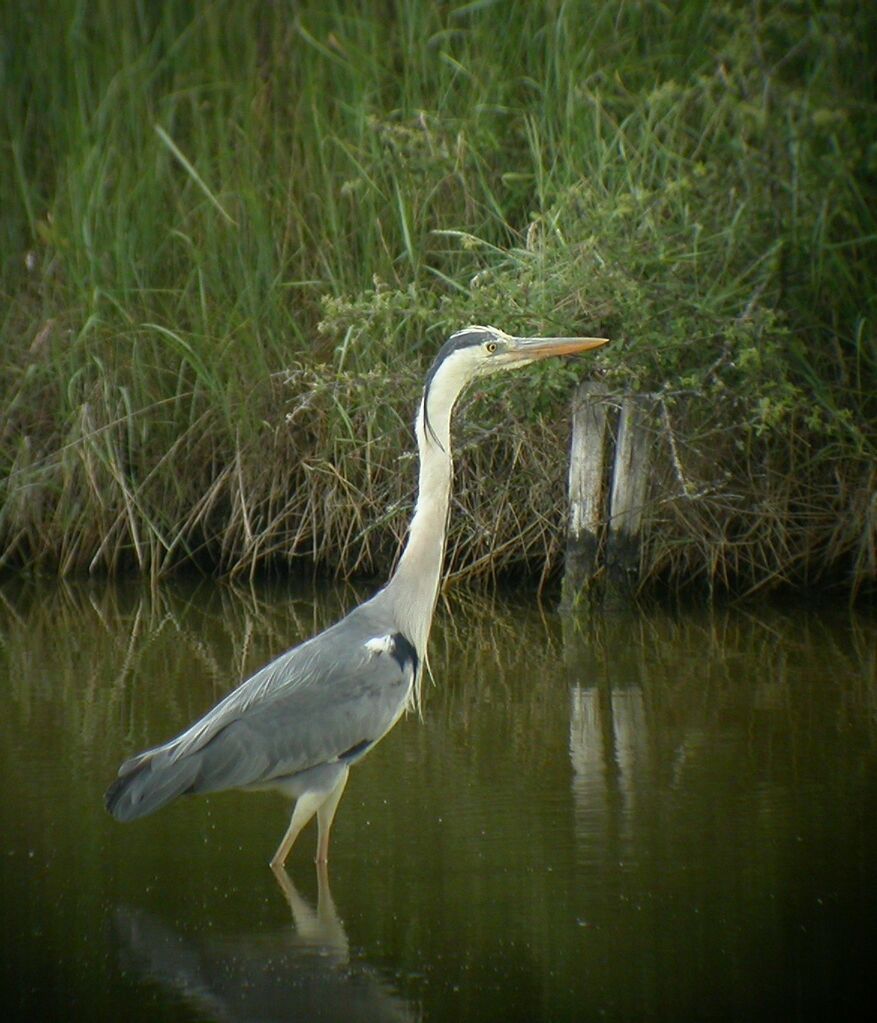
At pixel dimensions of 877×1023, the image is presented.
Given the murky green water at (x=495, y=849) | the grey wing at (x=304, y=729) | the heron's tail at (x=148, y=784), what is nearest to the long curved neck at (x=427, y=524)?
the grey wing at (x=304, y=729)

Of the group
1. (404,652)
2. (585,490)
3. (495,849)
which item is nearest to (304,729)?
(404,652)

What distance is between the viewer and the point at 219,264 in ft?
27.3

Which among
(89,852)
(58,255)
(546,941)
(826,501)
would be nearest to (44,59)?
(58,255)

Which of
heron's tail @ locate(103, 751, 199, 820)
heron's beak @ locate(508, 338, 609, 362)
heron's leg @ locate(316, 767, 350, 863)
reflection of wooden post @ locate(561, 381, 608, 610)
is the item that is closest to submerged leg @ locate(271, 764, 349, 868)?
heron's leg @ locate(316, 767, 350, 863)

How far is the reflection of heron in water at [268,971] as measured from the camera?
3473 mm

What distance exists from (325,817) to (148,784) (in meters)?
0.52

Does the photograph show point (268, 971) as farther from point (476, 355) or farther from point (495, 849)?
point (476, 355)

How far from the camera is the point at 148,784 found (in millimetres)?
4270

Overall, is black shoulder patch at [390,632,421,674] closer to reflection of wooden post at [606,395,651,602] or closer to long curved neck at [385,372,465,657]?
long curved neck at [385,372,465,657]

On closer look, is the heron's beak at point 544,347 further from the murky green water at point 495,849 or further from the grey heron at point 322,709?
the murky green water at point 495,849

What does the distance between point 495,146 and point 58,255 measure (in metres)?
2.35

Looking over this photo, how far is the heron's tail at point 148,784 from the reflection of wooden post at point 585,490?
347 cm

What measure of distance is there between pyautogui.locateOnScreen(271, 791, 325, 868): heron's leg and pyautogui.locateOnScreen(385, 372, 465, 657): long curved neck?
0.71 meters

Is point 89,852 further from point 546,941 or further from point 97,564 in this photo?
point 97,564
